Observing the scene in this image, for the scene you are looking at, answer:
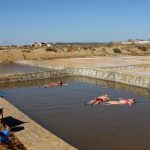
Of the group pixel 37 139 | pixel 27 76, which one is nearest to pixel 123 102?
pixel 37 139

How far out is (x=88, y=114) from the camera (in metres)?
20.2

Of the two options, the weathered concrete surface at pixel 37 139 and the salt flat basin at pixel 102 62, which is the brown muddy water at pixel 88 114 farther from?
the salt flat basin at pixel 102 62

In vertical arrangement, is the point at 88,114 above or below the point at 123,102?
below

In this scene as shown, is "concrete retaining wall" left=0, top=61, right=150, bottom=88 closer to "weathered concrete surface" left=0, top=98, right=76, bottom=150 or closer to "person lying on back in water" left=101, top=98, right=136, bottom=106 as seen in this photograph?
"person lying on back in water" left=101, top=98, right=136, bottom=106

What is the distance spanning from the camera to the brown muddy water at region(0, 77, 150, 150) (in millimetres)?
15062

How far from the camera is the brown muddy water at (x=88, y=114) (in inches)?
593

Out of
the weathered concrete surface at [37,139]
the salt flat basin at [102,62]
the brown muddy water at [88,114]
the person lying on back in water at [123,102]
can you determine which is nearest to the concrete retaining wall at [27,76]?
the brown muddy water at [88,114]

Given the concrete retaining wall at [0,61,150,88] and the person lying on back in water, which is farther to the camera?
the concrete retaining wall at [0,61,150,88]

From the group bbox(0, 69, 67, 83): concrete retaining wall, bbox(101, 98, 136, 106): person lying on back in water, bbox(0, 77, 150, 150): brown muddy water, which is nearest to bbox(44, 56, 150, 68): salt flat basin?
bbox(0, 69, 67, 83): concrete retaining wall

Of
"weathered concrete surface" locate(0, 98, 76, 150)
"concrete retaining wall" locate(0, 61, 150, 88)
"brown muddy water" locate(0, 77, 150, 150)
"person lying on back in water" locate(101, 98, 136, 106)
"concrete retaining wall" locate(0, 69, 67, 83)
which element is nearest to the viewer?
"weathered concrete surface" locate(0, 98, 76, 150)

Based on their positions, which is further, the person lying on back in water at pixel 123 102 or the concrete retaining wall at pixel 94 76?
the concrete retaining wall at pixel 94 76

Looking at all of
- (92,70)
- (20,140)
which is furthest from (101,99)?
(92,70)

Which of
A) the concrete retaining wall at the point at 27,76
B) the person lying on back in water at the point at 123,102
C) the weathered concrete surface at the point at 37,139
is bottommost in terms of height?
the concrete retaining wall at the point at 27,76

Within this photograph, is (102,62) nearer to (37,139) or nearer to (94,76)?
(94,76)
